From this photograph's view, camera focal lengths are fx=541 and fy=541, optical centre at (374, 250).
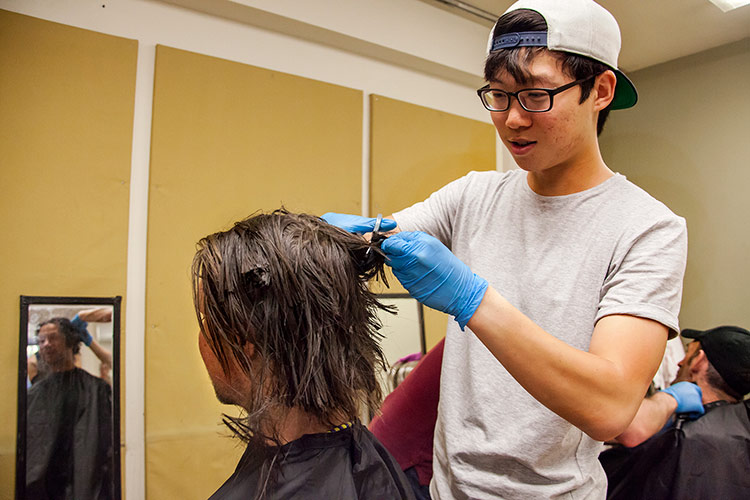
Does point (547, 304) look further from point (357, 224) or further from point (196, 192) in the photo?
point (196, 192)

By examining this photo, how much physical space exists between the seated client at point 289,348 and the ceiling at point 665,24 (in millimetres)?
2771

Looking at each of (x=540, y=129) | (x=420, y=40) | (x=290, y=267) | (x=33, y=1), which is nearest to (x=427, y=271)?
(x=290, y=267)

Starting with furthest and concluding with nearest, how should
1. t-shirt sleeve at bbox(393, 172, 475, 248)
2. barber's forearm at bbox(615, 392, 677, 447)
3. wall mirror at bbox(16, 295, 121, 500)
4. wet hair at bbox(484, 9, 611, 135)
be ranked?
wall mirror at bbox(16, 295, 121, 500), barber's forearm at bbox(615, 392, 677, 447), t-shirt sleeve at bbox(393, 172, 475, 248), wet hair at bbox(484, 9, 611, 135)

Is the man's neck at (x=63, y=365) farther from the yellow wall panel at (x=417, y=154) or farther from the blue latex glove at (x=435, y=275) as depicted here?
the blue latex glove at (x=435, y=275)

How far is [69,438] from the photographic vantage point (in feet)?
7.42

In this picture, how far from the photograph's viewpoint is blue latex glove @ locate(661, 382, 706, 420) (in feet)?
7.39

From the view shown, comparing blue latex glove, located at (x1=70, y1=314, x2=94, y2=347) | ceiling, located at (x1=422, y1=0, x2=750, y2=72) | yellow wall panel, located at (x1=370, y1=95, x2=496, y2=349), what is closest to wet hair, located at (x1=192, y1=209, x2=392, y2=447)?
blue latex glove, located at (x1=70, y1=314, x2=94, y2=347)

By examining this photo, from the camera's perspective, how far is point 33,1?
2332 millimetres

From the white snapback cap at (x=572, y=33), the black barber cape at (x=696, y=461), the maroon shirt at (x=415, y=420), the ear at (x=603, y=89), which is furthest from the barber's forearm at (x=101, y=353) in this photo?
the black barber cape at (x=696, y=461)

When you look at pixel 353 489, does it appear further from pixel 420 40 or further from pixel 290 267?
pixel 420 40

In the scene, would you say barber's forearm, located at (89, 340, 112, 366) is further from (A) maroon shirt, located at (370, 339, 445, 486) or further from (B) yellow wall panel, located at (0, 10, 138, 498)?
(A) maroon shirt, located at (370, 339, 445, 486)

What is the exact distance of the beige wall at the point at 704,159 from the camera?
352cm

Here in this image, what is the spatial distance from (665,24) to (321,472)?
3.51 meters

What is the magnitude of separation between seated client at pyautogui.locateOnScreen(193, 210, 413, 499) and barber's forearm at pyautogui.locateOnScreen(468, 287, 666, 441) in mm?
317
